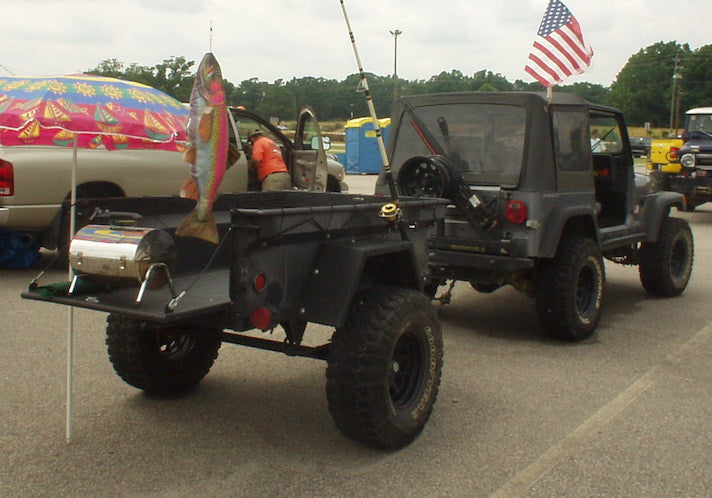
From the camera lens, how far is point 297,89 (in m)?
9.49

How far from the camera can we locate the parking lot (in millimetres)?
3584

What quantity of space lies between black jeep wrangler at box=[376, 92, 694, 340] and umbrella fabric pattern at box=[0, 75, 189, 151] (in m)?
2.23

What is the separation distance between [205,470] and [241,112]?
692 centimetres

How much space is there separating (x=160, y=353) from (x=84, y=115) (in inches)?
54.7

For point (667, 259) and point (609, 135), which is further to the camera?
point (667, 259)

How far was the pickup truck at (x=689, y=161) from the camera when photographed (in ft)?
49.6

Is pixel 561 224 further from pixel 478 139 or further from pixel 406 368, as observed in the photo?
pixel 406 368

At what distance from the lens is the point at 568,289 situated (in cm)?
585

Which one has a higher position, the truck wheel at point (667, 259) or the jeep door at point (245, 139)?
the jeep door at point (245, 139)

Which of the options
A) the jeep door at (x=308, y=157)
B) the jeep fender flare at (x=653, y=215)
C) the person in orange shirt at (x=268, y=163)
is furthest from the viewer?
the jeep door at (x=308, y=157)

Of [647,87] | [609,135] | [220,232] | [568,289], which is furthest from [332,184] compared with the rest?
[647,87]

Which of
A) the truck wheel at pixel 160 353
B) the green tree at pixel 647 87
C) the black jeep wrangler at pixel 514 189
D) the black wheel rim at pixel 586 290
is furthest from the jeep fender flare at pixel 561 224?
the green tree at pixel 647 87

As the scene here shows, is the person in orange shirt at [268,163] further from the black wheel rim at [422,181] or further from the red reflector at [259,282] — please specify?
the red reflector at [259,282]

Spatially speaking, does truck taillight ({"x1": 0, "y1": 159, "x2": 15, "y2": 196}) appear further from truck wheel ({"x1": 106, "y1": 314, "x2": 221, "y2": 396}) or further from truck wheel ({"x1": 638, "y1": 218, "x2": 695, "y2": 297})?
truck wheel ({"x1": 638, "y1": 218, "x2": 695, "y2": 297})
